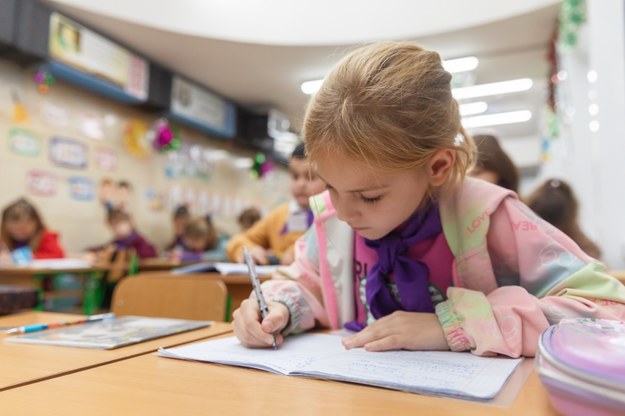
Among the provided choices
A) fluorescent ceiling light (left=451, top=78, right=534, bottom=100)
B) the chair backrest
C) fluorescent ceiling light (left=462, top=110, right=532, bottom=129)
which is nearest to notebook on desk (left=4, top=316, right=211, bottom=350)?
the chair backrest

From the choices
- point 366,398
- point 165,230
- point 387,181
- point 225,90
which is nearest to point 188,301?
point 387,181

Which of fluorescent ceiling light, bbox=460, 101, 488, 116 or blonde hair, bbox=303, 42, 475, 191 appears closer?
blonde hair, bbox=303, 42, 475, 191

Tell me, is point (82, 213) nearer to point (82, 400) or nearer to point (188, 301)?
point (188, 301)

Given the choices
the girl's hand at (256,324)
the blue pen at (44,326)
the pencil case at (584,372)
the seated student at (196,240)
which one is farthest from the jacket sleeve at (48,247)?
the pencil case at (584,372)

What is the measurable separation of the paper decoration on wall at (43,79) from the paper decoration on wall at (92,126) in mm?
452

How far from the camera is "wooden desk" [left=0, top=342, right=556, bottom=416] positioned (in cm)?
45

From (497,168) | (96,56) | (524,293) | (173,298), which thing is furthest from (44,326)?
(96,56)

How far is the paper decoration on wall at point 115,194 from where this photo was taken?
15.0 feet

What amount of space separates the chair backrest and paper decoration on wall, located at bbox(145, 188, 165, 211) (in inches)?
154

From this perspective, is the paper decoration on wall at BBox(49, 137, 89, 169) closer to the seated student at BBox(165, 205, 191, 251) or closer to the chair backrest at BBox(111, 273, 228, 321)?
the seated student at BBox(165, 205, 191, 251)

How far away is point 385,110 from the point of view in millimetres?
728

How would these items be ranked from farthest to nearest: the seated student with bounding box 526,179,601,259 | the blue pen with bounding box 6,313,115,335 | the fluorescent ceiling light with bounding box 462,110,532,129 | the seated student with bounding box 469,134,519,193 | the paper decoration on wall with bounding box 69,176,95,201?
the fluorescent ceiling light with bounding box 462,110,532,129 → the paper decoration on wall with bounding box 69,176,95,201 → the seated student with bounding box 526,179,601,259 → the seated student with bounding box 469,134,519,193 → the blue pen with bounding box 6,313,115,335

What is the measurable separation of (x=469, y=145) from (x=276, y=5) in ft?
13.6

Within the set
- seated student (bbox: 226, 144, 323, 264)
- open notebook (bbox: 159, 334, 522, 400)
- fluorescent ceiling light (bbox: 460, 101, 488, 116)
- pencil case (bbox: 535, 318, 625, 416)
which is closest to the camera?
pencil case (bbox: 535, 318, 625, 416)
